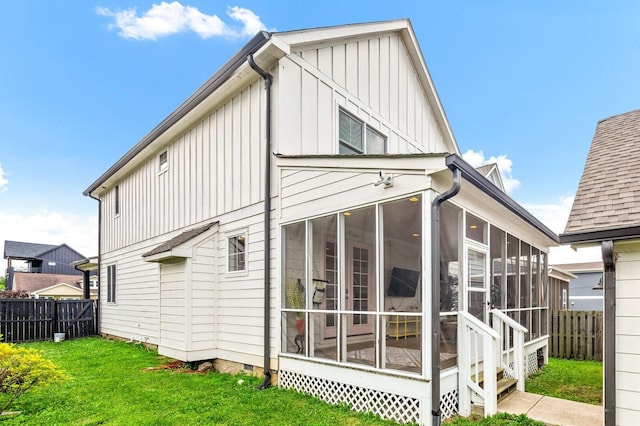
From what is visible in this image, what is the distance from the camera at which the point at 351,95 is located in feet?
26.8

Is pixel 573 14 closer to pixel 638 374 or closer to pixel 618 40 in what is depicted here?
pixel 618 40

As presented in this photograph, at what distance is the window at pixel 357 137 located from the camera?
794 centimetres

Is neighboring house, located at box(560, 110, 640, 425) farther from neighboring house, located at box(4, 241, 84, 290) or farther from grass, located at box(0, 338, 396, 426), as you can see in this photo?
neighboring house, located at box(4, 241, 84, 290)

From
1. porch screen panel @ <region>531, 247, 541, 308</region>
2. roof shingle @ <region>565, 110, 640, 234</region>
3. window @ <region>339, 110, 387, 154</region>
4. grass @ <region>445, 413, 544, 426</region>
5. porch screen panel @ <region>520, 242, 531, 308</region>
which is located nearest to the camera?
roof shingle @ <region>565, 110, 640, 234</region>

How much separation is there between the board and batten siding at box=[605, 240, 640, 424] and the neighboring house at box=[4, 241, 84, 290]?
48.6 meters

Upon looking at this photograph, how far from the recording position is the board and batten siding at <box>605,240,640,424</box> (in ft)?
11.6

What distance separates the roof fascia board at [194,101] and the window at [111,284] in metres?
3.40

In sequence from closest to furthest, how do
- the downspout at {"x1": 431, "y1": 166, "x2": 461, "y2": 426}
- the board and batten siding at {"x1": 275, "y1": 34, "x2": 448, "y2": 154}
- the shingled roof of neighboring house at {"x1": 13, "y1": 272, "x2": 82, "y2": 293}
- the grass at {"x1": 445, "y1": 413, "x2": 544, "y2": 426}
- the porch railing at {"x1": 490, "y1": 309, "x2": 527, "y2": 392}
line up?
the downspout at {"x1": 431, "y1": 166, "x2": 461, "y2": 426} → the grass at {"x1": 445, "y1": 413, "x2": 544, "y2": 426} → the porch railing at {"x1": 490, "y1": 309, "x2": 527, "y2": 392} → the board and batten siding at {"x1": 275, "y1": 34, "x2": 448, "y2": 154} → the shingled roof of neighboring house at {"x1": 13, "y1": 272, "x2": 82, "y2": 293}

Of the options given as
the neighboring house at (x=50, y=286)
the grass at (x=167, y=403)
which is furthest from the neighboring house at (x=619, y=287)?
the neighboring house at (x=50, y=286)

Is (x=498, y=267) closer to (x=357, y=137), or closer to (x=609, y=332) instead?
(x=609, y=332)

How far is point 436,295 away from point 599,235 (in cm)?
165

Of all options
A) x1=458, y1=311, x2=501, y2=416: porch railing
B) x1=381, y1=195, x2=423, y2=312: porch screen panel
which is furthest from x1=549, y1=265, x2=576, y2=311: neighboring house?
x1=381, y1=195, x2=423, y2=312: porch screen panel

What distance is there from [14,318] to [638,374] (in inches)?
616

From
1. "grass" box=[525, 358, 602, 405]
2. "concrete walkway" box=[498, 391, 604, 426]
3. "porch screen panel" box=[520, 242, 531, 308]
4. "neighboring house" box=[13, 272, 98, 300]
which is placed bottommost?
"neighboring house" box=[13, 272, 98, 300]
